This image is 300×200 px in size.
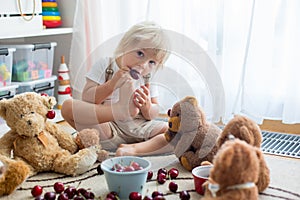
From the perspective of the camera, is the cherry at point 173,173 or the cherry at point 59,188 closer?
the cherry at point 59,188

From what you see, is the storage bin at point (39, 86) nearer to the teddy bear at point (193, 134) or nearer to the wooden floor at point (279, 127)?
the teddy bear at point (193, 134)

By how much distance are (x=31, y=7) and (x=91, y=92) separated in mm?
622

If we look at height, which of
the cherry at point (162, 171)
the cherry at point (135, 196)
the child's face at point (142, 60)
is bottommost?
the cherry at point (162, 171)

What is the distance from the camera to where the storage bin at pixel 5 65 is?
6.04 ft

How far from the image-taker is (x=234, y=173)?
84cm

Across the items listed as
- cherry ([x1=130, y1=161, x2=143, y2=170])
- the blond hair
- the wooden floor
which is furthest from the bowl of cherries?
the wooden floor

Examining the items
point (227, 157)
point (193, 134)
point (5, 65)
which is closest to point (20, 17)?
point (5, 65)

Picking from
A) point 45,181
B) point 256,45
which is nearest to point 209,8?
point 256,45

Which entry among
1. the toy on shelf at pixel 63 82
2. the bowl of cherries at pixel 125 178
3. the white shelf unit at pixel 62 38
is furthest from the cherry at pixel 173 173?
the white shelf unit at pixel 62 38

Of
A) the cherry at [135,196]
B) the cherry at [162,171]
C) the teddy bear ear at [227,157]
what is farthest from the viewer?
the cherry at [162,171]

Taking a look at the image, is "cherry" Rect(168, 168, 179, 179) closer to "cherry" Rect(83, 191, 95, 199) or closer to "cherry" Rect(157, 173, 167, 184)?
"cherry" Rect(157, 173, 167, 184)

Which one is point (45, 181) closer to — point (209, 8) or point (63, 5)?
point (209, 8)

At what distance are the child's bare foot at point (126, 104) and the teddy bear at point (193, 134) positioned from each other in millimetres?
193

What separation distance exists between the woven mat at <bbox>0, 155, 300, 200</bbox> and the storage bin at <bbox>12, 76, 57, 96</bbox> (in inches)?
30.1
